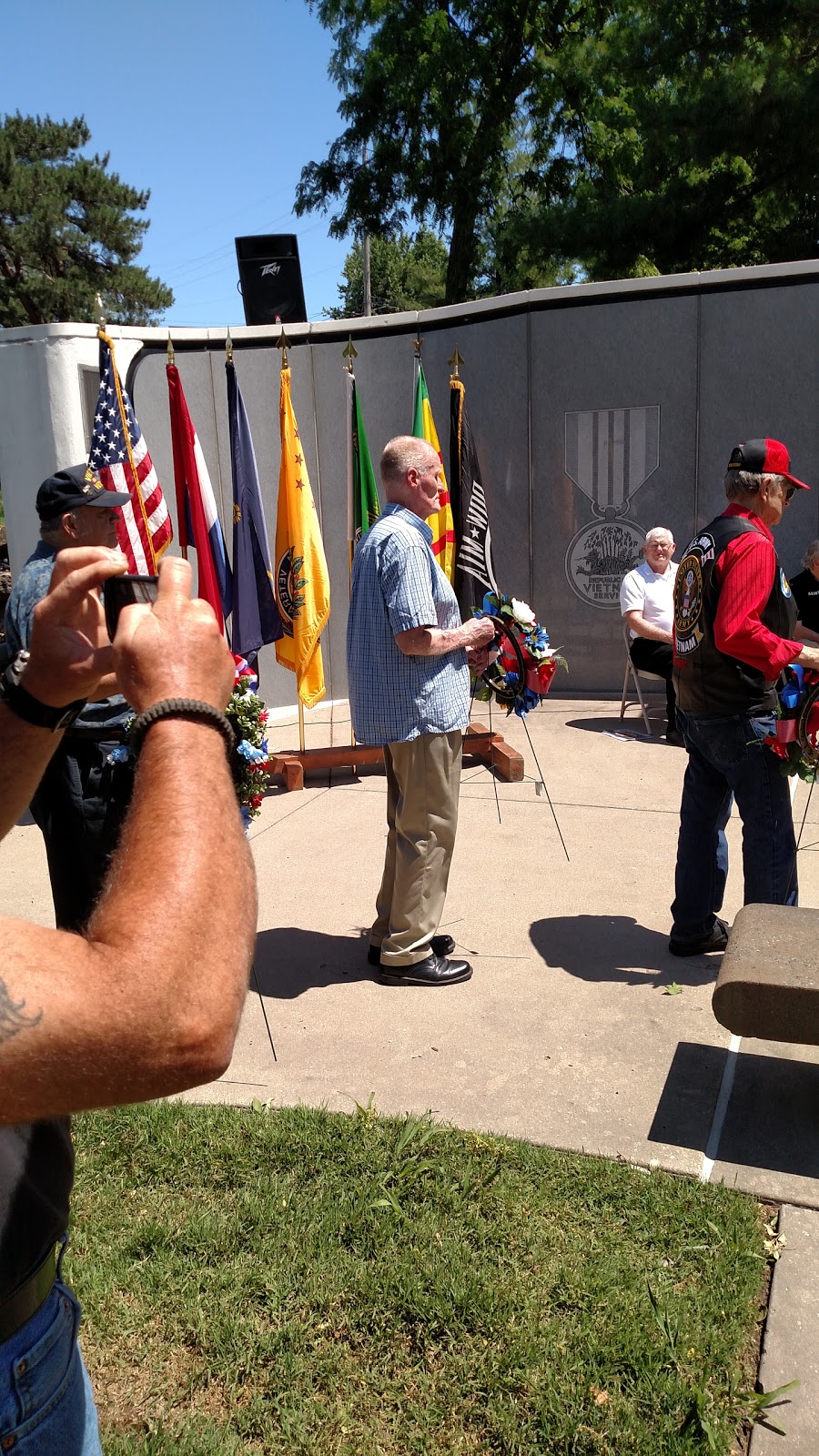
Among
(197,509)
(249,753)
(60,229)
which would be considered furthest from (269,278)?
(60,229)

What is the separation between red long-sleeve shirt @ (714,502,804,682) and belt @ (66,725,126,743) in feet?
7.41

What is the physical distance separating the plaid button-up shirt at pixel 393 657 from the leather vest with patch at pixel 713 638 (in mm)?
952

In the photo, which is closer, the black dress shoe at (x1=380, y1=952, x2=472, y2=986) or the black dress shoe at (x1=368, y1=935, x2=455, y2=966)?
the black dress shoe at (x1=380, y1=952, x2=472, y2=986)

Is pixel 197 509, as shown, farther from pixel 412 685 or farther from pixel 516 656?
pixel 412 685

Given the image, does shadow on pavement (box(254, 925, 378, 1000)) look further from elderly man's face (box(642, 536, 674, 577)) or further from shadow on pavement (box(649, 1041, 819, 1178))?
elderly man's face (box(642, 536, 674, 577))

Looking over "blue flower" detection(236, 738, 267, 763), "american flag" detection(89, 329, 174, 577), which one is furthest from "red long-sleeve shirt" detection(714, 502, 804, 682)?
"american flag" detection(89, 329, 174, 577)

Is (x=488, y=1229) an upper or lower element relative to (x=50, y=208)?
lower

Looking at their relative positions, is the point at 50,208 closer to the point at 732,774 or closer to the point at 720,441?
the point at 720,441

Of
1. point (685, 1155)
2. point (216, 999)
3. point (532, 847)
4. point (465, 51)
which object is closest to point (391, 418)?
point (532, 847)

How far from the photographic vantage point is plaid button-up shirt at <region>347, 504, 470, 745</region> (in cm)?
413

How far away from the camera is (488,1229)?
283 centimetres

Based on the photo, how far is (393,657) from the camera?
425 cm

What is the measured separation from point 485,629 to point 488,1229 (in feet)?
7.74

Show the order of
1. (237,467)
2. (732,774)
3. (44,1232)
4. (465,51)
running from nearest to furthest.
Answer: (44,1232) < (732,774) < (237,467) < (465,51)
